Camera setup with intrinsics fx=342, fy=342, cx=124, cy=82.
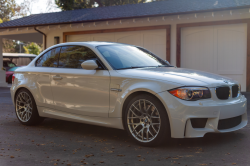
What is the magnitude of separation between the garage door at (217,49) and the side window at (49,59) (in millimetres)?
8995

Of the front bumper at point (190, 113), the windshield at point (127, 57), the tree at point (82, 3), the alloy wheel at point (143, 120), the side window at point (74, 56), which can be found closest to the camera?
the front bumper at point (190, 113)

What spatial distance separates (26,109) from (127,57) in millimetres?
2362

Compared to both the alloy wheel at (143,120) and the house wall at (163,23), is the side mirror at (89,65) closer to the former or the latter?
the alloy wheel at (143,120)

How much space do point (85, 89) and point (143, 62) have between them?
1.09 meters

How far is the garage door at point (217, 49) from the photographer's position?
13391mm

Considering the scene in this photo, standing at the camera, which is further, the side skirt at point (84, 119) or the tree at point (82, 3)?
the tree at point (82, 3)

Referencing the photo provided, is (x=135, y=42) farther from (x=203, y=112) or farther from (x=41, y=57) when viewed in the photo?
(x=203, y=112)

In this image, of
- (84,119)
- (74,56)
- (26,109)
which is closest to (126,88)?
(84,119)

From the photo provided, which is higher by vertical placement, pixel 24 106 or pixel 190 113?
pixel 190 113

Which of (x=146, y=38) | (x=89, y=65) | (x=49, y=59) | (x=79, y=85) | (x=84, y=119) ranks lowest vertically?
(x=84, y=119)

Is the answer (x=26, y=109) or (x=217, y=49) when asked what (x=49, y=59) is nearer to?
(x=26, y=109)

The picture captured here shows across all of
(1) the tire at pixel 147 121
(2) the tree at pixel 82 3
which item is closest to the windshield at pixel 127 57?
(1) the tire at pixel 147 121

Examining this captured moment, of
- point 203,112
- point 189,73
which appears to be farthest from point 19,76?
point 203,112

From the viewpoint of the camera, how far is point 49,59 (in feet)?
21.3
